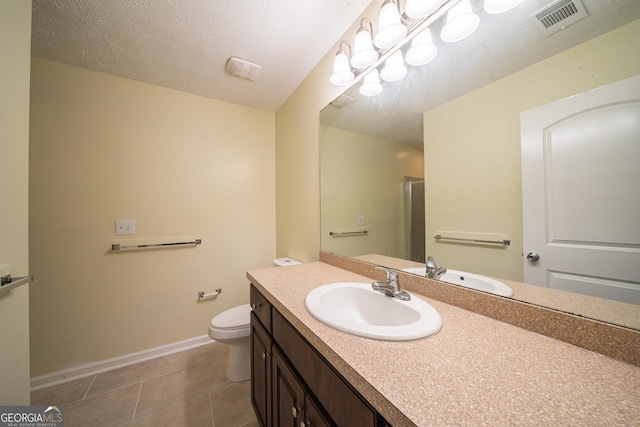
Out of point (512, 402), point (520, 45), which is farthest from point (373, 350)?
point (520, 45)

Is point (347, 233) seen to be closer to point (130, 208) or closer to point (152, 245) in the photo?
point (152, 245)

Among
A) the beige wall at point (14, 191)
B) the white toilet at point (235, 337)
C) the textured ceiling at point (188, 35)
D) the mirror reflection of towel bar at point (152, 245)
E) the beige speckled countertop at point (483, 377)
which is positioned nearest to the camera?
the beige speckled countertop at point (483, 377)

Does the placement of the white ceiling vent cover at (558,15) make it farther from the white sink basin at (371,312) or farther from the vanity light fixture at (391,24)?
the white sink basin at (371,312)

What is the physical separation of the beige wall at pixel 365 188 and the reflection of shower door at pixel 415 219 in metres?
0.03

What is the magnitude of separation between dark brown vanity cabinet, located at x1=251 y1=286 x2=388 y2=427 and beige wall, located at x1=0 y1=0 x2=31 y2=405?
0.85 metres

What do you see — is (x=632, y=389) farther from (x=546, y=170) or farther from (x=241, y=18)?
(x=241, y=18)

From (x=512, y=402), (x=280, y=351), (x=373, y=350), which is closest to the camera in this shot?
(x=512, y=402)

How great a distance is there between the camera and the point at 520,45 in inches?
25.5

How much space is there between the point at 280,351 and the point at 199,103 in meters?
2.11

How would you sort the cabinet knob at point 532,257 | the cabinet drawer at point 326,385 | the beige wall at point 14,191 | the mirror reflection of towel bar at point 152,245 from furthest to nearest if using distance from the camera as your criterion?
1. the mirror reflection of towel bar at point 152,245
2. the beige wall at point 14,191
3. the cabinet knob at point 532,257
4. the cabinet drawer at point 326,385

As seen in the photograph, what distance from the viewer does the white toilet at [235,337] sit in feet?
4.56

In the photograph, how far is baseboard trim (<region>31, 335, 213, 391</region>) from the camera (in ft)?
4.71

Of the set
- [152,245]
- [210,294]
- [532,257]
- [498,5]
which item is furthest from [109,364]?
[498,5]

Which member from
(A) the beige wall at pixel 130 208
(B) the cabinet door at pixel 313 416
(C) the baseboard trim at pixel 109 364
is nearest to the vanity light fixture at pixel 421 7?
(B) the cabinet door at pixel 313 416
